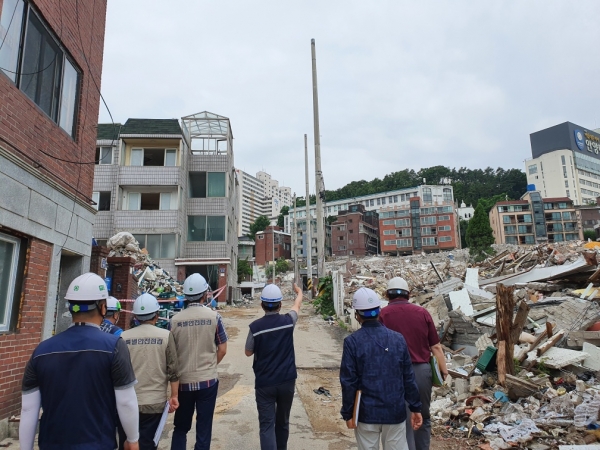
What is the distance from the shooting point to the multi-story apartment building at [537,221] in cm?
7662

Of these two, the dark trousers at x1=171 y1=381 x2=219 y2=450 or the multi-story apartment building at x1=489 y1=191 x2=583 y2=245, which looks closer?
the dark trousers at x1=171 y1=381 x2=219 y2=450

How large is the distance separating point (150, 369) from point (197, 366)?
431 millimetres

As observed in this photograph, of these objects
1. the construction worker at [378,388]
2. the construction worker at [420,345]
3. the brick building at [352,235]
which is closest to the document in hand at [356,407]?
the construction worker at [378,388]

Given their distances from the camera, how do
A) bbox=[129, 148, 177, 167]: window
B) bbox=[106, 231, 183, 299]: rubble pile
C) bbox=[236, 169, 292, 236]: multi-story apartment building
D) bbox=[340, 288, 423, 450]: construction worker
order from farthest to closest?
bbox=[236, 169, 292, 236]: multi-story apartment building, bbox=[129, 148, 177, 167]: window, bbox=[106, 231, 183, 299]: rubble pile, bbox=[340, 288, 423, 450]: construction worker

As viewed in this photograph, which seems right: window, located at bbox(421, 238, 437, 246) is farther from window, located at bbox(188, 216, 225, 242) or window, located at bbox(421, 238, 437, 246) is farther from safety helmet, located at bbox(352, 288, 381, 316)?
safety helmet, located at bbox(352, 288, 381, 316)

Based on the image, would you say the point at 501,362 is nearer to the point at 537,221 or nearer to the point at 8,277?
the point at 8,277

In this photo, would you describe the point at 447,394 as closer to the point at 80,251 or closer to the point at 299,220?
the point at 80,251

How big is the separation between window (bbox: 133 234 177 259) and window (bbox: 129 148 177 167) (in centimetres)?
469

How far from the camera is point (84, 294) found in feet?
8.14

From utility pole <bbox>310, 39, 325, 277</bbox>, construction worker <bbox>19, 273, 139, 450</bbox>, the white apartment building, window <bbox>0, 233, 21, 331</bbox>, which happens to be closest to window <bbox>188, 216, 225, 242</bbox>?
utility pole <bbox>310, 39, 325, 277</bbox>

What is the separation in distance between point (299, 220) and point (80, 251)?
9714 centimetres

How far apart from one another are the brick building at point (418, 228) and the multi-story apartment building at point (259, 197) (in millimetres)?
65585

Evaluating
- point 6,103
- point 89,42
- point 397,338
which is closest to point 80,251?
point 6,103

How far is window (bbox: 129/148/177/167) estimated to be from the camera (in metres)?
25.8
